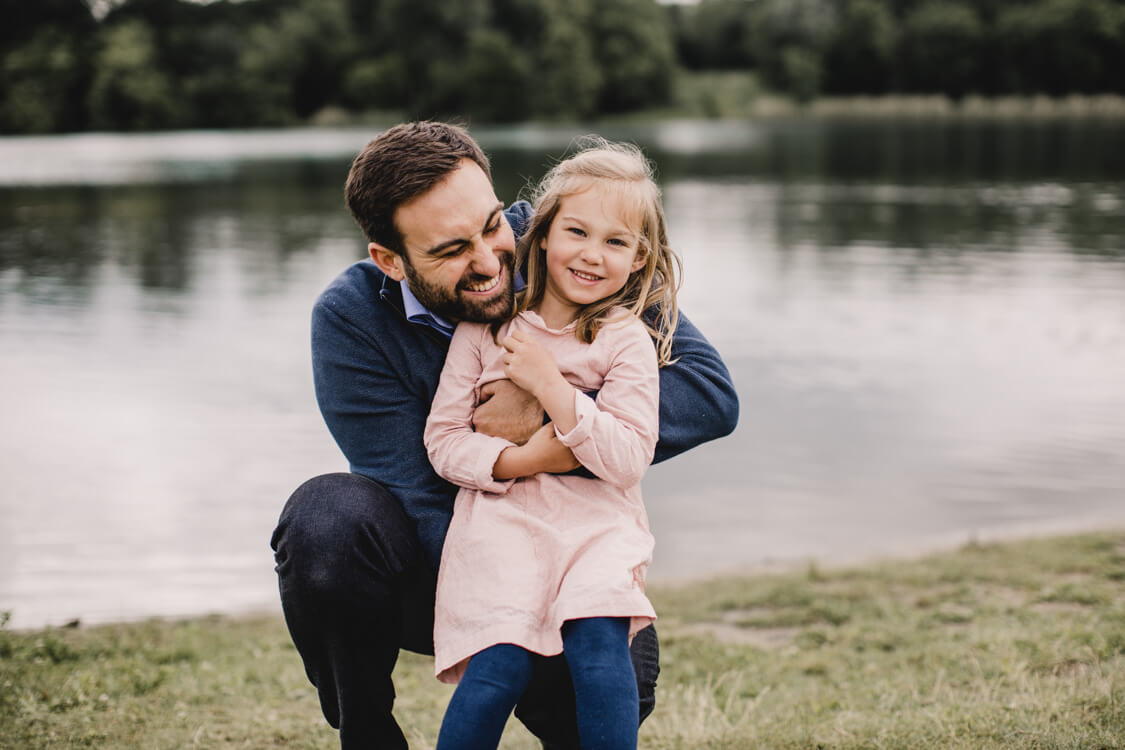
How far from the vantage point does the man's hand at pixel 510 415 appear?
106 inches

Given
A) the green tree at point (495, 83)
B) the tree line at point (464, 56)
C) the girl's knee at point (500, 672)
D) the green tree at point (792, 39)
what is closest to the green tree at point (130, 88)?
the tree line at point (464, 56)

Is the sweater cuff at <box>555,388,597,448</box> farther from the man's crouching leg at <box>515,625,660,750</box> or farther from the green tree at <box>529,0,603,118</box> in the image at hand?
the green tree at <box>529,0,603,118</box>

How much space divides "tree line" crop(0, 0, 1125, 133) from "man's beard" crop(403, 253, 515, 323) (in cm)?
8736

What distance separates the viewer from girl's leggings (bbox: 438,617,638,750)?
2.33m

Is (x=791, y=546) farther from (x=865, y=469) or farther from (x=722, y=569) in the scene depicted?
(x=865, y=469)

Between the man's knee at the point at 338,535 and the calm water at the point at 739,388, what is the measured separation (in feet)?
12.4

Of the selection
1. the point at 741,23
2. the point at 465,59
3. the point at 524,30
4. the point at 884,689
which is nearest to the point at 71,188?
the point at 884,689

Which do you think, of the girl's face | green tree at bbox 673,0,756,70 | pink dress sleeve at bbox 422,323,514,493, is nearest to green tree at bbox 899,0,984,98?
green tree at bbox 673,0,756,70

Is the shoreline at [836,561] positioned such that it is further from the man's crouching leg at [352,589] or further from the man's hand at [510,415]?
the man's hand at [510,415]

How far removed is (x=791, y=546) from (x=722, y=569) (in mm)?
650

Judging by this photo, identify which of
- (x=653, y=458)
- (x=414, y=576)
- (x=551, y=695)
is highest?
(x=653, y=458)

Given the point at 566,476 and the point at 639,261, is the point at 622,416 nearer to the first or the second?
the point at 566,476

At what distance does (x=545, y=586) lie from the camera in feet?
8.29

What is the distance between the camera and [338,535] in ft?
8.48
